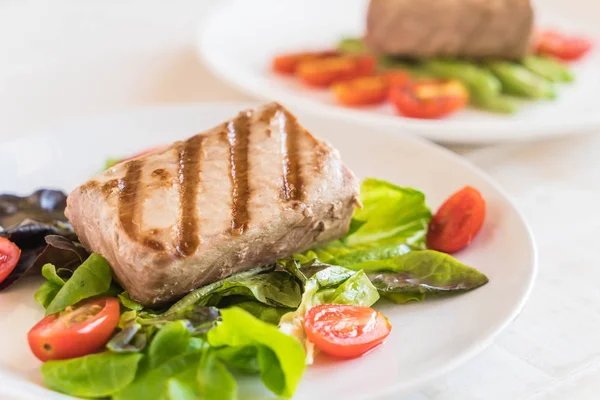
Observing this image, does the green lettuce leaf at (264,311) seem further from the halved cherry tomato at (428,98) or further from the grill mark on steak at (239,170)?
the halved cherry tomato at (428,98)

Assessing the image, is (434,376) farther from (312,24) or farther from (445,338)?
(312,24)

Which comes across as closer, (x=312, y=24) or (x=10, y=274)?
(x=10, y=274)

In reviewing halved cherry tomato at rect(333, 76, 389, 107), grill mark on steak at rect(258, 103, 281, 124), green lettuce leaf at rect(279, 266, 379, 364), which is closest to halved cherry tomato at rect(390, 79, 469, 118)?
halved cherry tomato at rect(333, 76, 389, 107)

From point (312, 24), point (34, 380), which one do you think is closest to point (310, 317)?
point (34, 380)

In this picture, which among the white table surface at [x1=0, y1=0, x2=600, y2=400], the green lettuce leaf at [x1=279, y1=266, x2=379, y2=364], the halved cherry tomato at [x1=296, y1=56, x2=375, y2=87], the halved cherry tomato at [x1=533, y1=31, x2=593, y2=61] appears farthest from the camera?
the halved cherry tomato at [x1=533, y1=31, x2=593, y2=61]

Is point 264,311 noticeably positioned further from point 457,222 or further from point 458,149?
point 458,149

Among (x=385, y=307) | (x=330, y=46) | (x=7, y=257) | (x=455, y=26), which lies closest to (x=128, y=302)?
(x=7, y=257)

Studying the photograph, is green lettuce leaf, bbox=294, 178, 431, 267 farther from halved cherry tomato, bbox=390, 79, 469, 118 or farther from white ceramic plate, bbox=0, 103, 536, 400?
halved cherry tomato, bbox=390, 79, 469, 118
